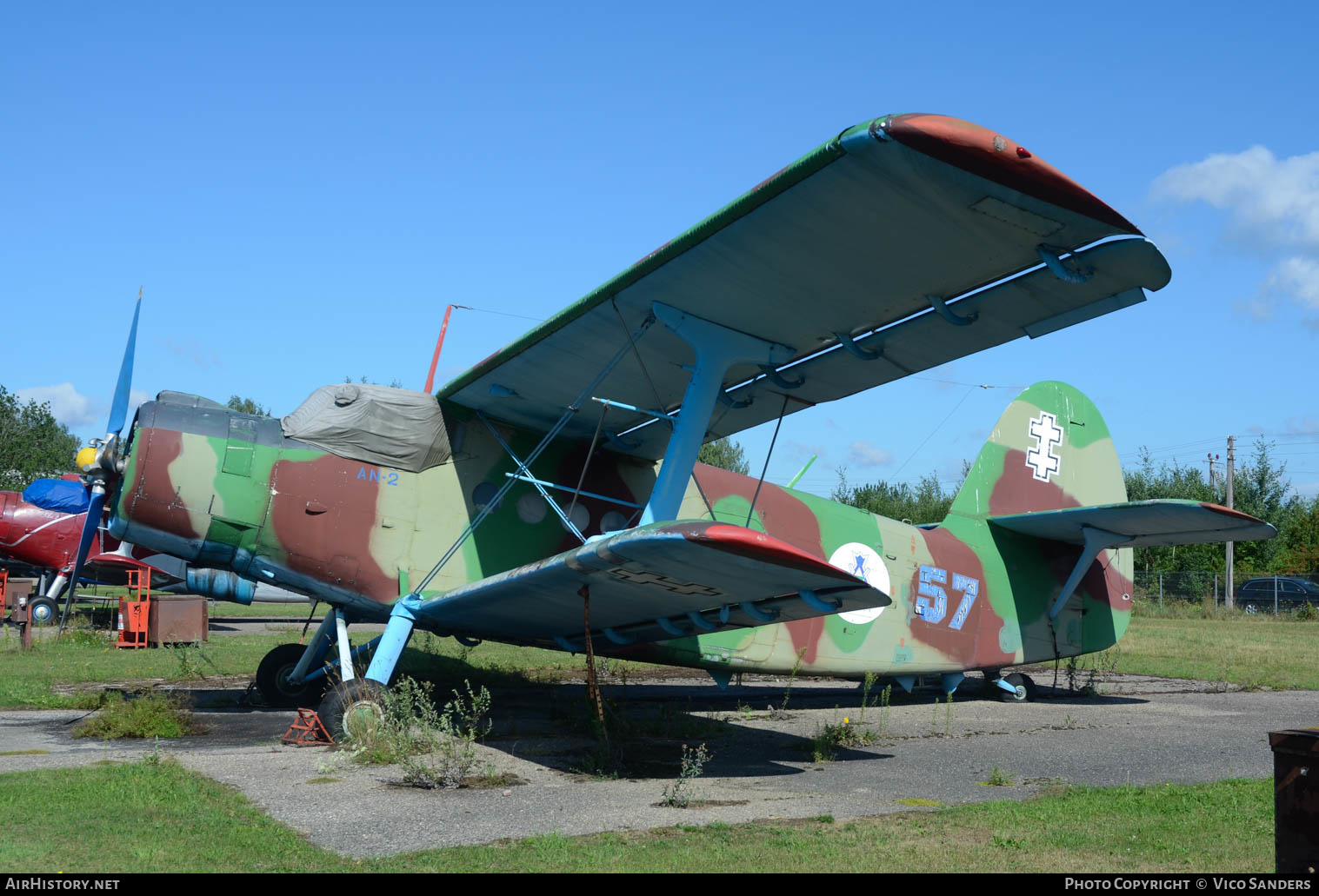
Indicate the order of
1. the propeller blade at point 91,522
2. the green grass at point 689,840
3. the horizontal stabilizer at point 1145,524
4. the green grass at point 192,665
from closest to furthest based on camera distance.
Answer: the green grass at point 689,840
the propeller blade at point 91,522
the horizontal stabilizer at point 1145,524
the green grass at point 192,665

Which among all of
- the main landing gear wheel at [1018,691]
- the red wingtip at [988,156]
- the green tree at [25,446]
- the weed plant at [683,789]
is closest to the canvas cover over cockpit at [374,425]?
the weed plant at [683,789]

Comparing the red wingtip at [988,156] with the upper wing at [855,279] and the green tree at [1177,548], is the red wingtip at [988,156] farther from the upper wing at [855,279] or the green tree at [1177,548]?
the green tree at [1177,548]

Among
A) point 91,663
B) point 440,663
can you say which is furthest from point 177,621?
point 440,663

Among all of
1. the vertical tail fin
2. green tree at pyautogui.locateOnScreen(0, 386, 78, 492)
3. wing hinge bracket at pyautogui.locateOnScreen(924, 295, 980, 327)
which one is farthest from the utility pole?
green tree at pyautogui.locateOnScreen(0, 386, 78, 492)

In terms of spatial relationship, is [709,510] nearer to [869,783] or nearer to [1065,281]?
[869,783]

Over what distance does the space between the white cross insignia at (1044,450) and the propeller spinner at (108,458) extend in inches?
384

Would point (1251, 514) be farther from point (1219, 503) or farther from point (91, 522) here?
point (91, 522)

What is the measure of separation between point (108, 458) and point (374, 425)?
1.99m

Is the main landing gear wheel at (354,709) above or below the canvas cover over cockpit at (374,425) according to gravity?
below

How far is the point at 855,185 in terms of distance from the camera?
5336 mm

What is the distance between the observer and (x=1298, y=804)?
11.7ft

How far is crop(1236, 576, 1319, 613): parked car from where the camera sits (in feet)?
110

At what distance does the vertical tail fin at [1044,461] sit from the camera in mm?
12039
